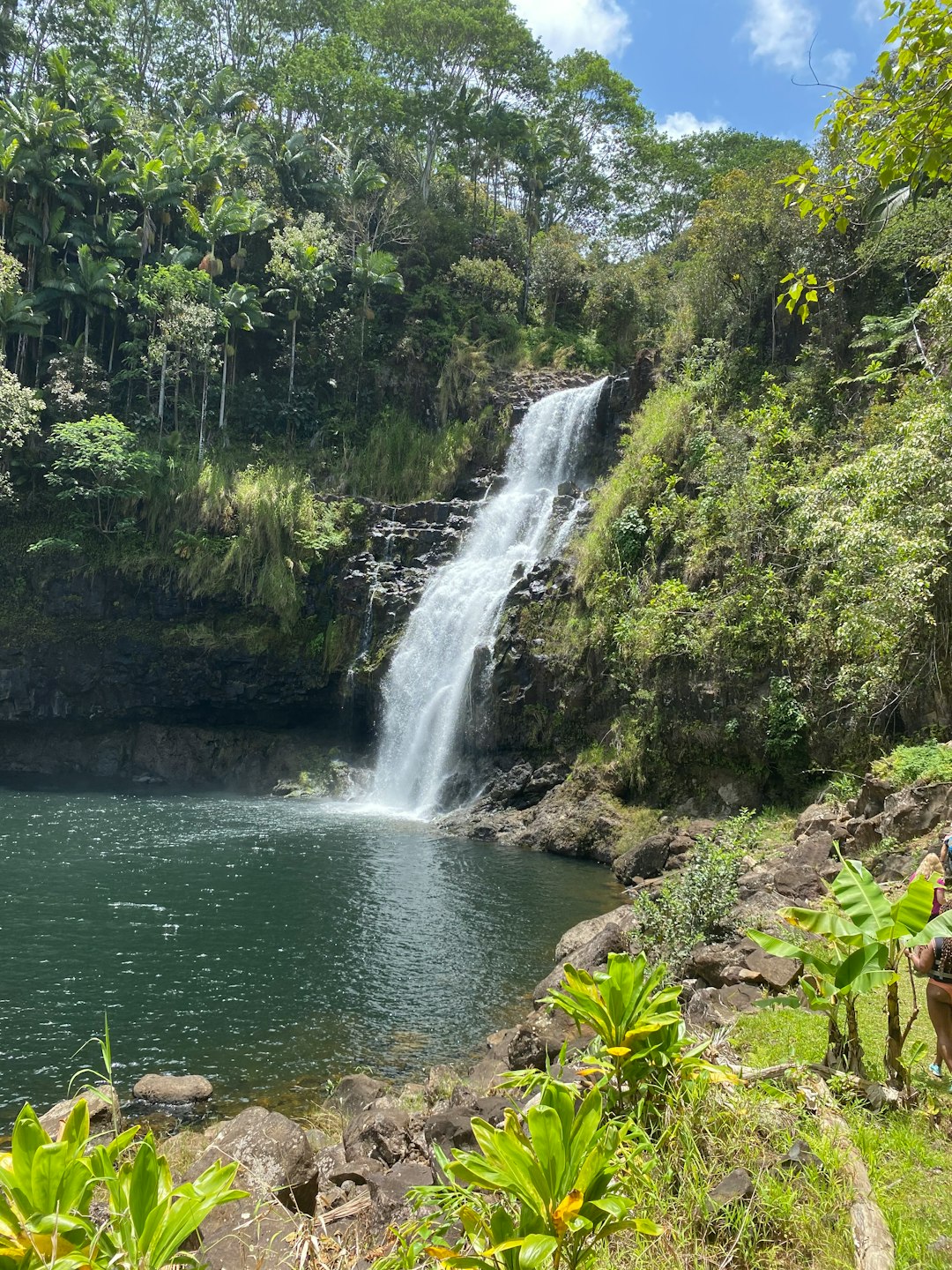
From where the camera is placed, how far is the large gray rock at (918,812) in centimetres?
874

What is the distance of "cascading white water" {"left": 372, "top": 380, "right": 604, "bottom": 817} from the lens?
74.4 ft

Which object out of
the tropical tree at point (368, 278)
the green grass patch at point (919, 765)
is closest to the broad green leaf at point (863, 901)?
the green grass patch at point (919, 765)

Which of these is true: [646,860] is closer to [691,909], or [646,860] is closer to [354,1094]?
[691,909]

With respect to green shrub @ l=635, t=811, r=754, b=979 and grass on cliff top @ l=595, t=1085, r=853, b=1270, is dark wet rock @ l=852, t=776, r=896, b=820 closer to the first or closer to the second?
green shrub @ l=635, t=811, r=754, b=979

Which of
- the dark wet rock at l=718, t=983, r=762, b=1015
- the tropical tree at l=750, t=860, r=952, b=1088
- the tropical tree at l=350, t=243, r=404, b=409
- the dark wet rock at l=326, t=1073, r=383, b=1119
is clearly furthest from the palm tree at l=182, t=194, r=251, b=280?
the tropical tree at l=750, t=860, r=952, b=1088

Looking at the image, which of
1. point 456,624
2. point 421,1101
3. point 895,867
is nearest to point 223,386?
point 456,624

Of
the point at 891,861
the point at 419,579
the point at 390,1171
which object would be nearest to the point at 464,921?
the point at 891,861

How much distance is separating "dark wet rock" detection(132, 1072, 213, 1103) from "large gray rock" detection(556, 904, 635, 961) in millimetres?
4424

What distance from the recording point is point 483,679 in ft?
71.9

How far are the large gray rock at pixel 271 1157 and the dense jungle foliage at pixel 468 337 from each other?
5995 millimetres

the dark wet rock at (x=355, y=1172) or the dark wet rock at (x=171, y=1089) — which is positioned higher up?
the dark wet rock at (x=355, y=1172)

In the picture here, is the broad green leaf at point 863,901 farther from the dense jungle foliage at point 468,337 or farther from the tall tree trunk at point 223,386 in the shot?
the tall tree trunk at point 223,386

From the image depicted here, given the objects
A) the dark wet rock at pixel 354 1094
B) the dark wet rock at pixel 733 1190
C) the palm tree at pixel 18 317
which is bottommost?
the dark wet rock at pixel 354 1094

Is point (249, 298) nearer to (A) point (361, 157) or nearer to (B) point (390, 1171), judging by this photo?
(A) point (361, 157)
